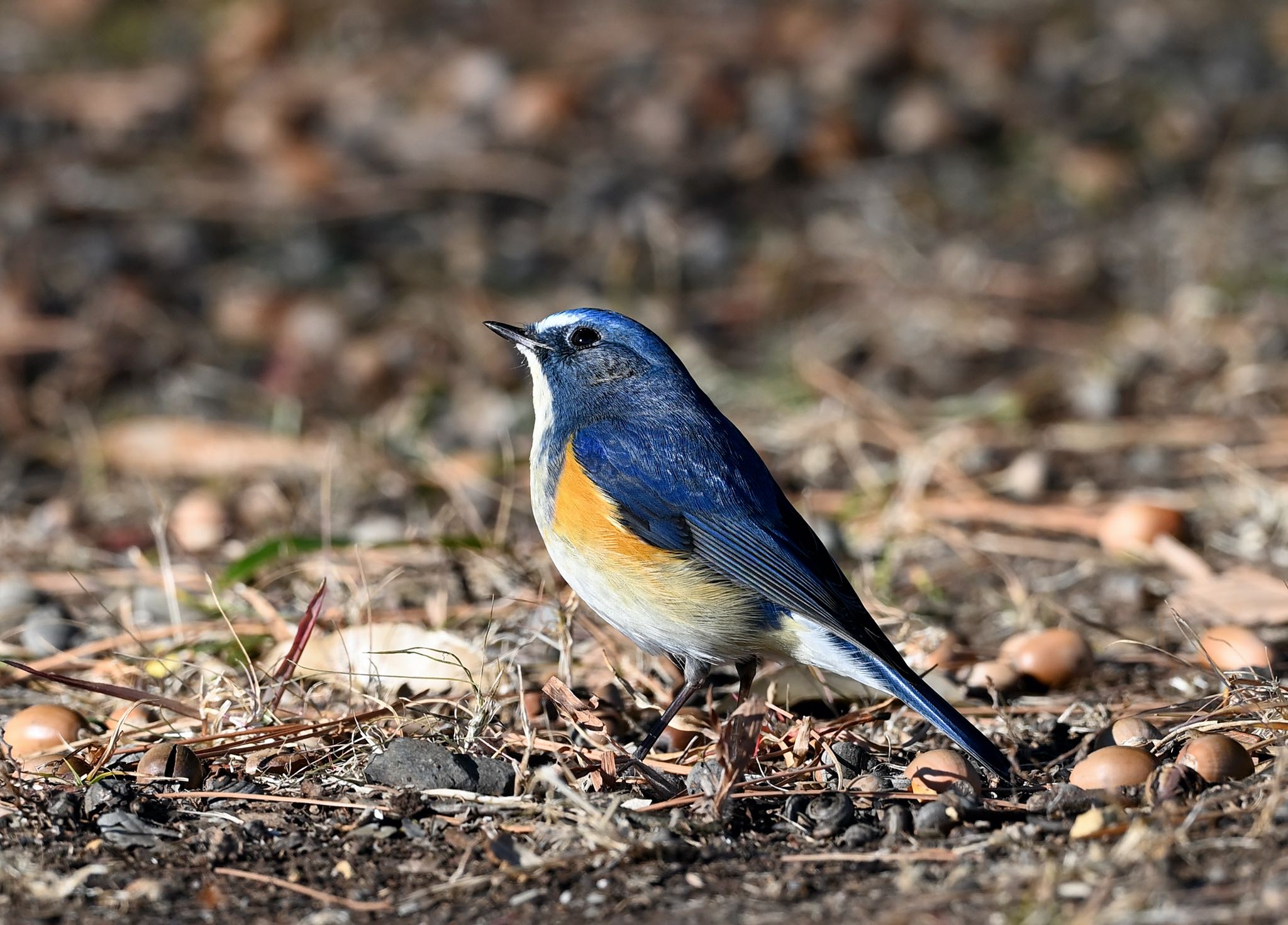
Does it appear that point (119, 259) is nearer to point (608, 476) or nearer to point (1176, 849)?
point (608, 476)

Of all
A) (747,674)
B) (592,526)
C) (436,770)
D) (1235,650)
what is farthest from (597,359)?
(1235,650)

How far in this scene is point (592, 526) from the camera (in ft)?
11.9

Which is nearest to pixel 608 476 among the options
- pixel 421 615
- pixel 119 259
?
pixel 421 615

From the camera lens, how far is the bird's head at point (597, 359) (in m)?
4.07

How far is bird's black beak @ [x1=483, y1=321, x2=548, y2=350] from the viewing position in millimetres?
4207

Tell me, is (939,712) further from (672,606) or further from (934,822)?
→ (672,606)

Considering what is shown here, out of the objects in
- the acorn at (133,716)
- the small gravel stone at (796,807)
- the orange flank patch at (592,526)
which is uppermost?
the orange flank patch at (592,526)

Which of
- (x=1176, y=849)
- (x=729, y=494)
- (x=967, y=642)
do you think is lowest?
(x=967, y=642)

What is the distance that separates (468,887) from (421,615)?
1.61 meters

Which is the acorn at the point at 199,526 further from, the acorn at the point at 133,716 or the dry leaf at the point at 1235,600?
the dry leaf at the point at 1235,600

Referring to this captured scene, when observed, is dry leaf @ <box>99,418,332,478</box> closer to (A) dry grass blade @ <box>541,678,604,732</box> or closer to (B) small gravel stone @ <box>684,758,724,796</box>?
(A) dry grass blade @ <box>541,678,604,732</box>

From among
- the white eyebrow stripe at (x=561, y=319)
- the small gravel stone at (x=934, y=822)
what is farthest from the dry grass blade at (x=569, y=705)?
the white eyebrow stripe at (x=561, y=319)

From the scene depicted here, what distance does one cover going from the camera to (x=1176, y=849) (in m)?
2.80

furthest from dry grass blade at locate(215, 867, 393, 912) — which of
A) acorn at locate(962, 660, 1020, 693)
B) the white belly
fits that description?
acorn at locate(962, 660, 1020, 693)
